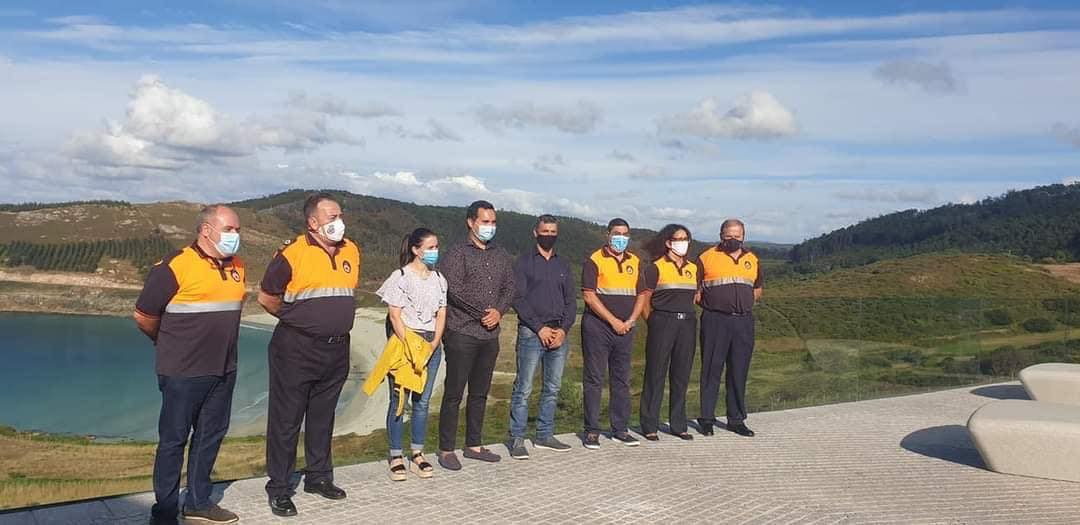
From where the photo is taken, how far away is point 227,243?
4.27 m

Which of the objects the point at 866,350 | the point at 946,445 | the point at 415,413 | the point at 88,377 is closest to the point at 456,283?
the point at 415,413

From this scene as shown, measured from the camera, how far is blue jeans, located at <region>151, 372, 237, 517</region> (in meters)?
4.20

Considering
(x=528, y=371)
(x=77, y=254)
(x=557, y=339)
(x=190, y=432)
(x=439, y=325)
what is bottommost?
(x=77, y=254)

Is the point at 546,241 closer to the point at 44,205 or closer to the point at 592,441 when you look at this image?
the point at 592,441

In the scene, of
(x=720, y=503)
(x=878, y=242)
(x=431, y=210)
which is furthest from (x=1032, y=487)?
(x=431, y=210)

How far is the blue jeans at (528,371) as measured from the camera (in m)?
6.17

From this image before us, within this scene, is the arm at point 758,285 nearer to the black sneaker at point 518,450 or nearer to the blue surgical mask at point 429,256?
the black sneaker at point 518,450

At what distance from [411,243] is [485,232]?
0.55 meters

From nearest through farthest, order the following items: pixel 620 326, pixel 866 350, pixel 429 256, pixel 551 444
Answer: pixel 429 256 < pixel 620 326 < pixel 551 444 < pixel 866 350

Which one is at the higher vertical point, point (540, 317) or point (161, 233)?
point (161, 233)

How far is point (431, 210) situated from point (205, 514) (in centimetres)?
17269

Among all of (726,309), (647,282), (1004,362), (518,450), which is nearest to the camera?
(518,450)

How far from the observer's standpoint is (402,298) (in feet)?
17.5

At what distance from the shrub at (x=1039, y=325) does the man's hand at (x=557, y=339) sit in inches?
381
